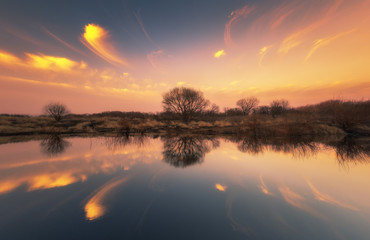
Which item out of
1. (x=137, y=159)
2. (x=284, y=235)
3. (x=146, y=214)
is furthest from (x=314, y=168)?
(x=137, y=159)

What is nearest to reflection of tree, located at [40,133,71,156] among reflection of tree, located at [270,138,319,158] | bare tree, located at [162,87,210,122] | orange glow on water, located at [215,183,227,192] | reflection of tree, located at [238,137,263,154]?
orange glow on water, located at [215,183,227,192]

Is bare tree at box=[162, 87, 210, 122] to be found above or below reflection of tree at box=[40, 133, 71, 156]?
above

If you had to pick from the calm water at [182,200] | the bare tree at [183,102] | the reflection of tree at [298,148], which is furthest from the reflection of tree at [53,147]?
the bare tree at [183,102]

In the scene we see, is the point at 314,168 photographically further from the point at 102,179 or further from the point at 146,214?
the point at 102,179

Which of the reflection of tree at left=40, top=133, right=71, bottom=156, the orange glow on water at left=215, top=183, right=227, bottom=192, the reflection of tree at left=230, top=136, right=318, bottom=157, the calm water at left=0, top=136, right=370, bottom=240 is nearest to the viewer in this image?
the calm water at left=0, top=136, right=370, bottom=240

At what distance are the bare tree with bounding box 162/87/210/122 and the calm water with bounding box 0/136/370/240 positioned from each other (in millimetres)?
35548

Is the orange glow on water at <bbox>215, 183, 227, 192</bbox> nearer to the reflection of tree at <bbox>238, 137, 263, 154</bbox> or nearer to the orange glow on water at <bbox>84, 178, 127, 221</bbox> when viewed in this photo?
the orange glow on water at <bbox>84, 178, 127, 221</bbox>

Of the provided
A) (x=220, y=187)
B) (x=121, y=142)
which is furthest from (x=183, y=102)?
(x=220, y=187)

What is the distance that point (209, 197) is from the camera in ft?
13.6

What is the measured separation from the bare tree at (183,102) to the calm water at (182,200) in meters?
35.5

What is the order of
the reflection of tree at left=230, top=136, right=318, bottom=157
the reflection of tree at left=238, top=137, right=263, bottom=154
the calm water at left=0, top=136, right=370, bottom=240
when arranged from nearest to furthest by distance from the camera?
the calm water at left=0, top=136, right=370, bottom=240
the reflection of tree at left=230, top=136, right=318, bottom=157
the reflection of tree at left=238, top=137, right=263, bottom=154

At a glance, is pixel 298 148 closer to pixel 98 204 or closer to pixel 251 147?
pixel 251 147

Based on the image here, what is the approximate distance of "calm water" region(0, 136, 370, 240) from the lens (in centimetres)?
282

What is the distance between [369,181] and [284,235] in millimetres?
5613
